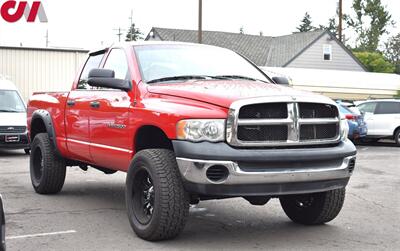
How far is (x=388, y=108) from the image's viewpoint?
19.5 metres

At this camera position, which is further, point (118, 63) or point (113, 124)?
point (118, 63)

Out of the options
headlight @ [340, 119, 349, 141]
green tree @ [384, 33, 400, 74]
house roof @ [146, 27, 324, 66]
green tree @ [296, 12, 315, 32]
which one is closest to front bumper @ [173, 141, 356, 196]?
headlight @ [340, 119, 349, 141]

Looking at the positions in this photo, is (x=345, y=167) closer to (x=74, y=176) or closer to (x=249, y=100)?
(x=249, y=100)

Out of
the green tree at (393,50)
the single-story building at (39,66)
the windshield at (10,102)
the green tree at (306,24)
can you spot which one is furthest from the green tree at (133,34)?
the windshield at (10,102)

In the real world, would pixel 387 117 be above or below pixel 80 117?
below

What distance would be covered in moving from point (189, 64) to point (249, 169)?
5.99ft

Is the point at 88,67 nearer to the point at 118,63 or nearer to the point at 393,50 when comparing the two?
the point at 118,63

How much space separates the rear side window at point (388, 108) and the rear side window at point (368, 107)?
0.14 metres

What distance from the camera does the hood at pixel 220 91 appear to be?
5.25 metres

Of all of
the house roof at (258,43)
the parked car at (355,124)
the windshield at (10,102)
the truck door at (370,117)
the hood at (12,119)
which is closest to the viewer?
the hood at (12,119)

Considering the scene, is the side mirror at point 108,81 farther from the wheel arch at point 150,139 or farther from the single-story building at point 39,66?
the single-story building at point 39,66

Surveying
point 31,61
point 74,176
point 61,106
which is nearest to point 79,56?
point 31,61

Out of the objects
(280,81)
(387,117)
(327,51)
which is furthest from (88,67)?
(327,51)

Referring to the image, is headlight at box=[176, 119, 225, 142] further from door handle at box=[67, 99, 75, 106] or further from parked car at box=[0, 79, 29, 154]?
parked car at box=[0, 79, 29, 154]
